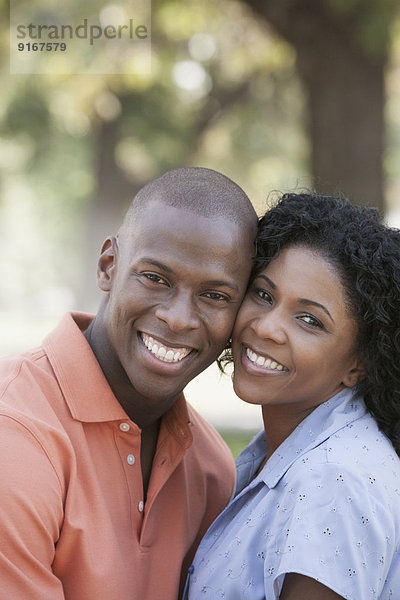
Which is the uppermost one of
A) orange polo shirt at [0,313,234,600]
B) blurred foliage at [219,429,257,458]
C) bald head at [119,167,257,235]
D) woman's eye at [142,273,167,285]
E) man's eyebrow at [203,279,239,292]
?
bald head at [119,167,257,235]

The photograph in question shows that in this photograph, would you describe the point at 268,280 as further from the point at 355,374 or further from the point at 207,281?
the point at 355,374

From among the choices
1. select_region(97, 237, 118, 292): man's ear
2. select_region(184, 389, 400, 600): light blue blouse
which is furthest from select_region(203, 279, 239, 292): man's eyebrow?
select_region(184, 389, 400, 600): light blue blouse

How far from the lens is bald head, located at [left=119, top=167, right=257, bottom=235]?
295cm

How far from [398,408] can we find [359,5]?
5.74m

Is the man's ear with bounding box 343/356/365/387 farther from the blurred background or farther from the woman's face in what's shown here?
the blurred background

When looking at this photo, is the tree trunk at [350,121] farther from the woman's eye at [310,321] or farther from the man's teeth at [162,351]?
the man's teeth at [162,351]

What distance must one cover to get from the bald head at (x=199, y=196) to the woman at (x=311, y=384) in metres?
0.13

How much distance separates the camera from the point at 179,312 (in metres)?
2.83

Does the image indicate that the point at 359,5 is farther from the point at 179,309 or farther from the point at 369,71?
the point at 179,309

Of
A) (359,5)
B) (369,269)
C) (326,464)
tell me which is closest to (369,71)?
(359,5)

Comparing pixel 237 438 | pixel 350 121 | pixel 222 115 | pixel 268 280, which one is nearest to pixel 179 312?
pixel 268 280

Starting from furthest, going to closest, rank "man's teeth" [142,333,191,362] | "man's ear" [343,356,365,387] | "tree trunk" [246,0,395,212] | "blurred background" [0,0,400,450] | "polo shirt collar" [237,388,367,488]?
"blurred background" [0,0,400,450], "tree trunk" [246,0,395,212], "man's ear" [343,356,365,387], "man's teeth" [142,333,191,362], "polo shirt collar" [237,388,367,488]

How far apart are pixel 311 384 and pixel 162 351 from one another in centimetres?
54

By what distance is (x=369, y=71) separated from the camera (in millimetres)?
8070
